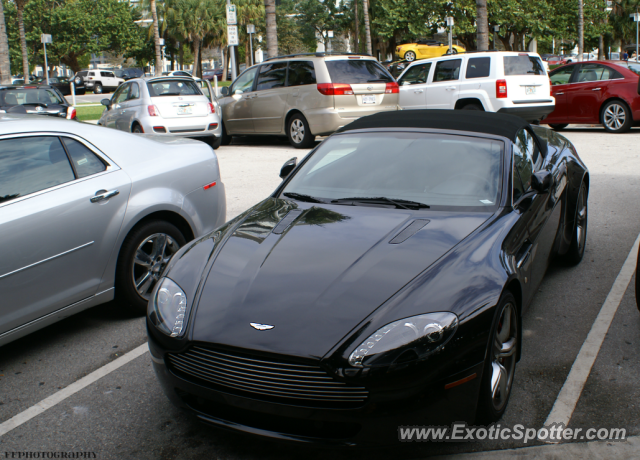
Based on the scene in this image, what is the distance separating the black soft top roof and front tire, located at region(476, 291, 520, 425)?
1.48 metres

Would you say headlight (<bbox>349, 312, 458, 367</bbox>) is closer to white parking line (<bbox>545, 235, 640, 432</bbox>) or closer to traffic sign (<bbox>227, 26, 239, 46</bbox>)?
white parking line (<bbox>545, 235, 640, 432</bbox>)

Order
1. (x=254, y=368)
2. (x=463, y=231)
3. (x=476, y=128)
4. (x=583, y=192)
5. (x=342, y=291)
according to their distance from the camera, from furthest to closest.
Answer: (x=583, y=192)
(x=476, y=128)
(x=463, y=231)
(x=342, y=291)
(x=254, y=368)

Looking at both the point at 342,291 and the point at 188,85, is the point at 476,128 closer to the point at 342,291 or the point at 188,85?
the point at 342,291

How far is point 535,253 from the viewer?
3.75 m

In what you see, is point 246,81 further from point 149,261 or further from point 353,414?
point 353,414

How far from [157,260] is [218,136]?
30.8ft

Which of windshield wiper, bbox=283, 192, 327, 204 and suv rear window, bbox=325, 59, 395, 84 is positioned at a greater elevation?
suv rear window, bbox=325, 59, 395, 84

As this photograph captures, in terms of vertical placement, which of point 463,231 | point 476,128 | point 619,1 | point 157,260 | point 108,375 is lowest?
point 108,375

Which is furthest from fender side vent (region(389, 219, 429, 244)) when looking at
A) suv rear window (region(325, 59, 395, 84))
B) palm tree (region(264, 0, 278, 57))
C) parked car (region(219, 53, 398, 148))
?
palm tree (region(264, 0, 278, 57))

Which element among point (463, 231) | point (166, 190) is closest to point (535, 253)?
point (463, 231)

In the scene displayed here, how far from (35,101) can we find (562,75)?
41.6 feet

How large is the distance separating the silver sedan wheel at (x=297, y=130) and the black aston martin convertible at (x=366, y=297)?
928cm

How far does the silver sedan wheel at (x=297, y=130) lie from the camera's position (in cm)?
1324

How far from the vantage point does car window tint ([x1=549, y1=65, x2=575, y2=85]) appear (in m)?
14.5
